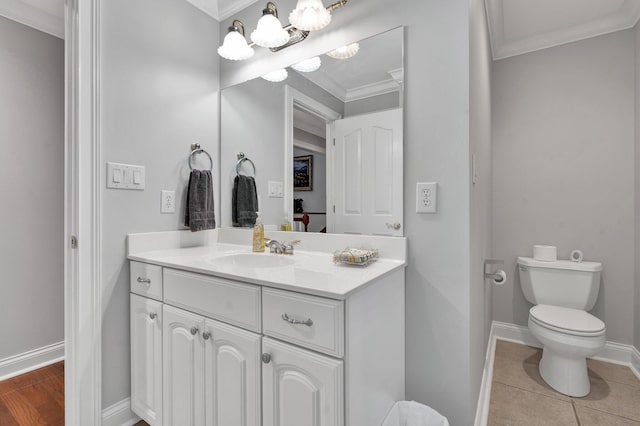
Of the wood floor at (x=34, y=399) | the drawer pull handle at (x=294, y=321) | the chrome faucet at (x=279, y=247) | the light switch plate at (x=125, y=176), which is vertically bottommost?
the wood floor at (x=34, y=399)

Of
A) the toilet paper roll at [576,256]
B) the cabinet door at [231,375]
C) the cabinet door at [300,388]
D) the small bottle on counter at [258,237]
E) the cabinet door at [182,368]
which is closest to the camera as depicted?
the cabinet door at [300,388]

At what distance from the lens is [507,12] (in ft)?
6.91

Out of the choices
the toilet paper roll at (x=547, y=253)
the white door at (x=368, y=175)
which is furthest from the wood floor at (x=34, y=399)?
the toilet paper roll at (x=547, y=253)

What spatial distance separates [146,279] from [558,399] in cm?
233

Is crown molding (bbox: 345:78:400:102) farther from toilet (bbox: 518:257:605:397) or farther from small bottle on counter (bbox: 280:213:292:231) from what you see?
toilet (bbox: 518:257:605:397)

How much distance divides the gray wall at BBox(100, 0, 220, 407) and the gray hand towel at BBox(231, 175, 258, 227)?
31cm

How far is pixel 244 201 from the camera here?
1949 millimetres

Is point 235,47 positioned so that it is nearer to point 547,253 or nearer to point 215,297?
point 215,297

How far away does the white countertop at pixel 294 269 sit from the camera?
3.08 ft

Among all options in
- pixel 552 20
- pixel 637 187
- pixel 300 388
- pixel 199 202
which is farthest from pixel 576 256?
pixel 199 202

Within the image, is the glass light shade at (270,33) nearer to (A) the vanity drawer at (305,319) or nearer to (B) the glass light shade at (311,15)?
(B) the glass light shade at (311,15)

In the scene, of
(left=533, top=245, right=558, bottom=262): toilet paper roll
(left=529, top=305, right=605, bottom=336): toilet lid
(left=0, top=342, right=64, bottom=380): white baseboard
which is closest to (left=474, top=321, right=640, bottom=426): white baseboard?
(left=529, top=305, right=605, bottom=336): toilet lid

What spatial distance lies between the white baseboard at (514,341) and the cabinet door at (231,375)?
101 cm

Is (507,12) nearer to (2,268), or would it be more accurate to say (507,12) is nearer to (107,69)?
(107,69)
